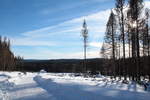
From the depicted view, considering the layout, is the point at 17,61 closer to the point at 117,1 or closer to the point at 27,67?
the point at 27,67

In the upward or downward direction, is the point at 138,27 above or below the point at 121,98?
above

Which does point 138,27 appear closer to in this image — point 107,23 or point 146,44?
point 107,23

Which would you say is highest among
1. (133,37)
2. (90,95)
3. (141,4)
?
(141,4)

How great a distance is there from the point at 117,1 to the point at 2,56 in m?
69.8

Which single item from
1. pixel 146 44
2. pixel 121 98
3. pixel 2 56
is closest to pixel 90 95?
pixel 121 98

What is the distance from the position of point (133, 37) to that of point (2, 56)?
69262mm

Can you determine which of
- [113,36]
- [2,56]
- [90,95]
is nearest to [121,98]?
[90,95]

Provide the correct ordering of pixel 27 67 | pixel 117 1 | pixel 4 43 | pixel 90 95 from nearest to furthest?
pixel 90 95 < pixel 117 1 < pixel 4 43 < pixel 27 67

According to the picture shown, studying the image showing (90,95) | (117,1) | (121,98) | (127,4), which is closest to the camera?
(121,98)

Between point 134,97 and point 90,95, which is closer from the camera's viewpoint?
point 134,97

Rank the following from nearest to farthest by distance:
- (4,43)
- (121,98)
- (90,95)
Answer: (121,98), (90,95), (4,43)

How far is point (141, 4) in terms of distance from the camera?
26.5 meters

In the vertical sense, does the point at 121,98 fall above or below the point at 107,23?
below

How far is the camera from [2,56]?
91.3 meters
